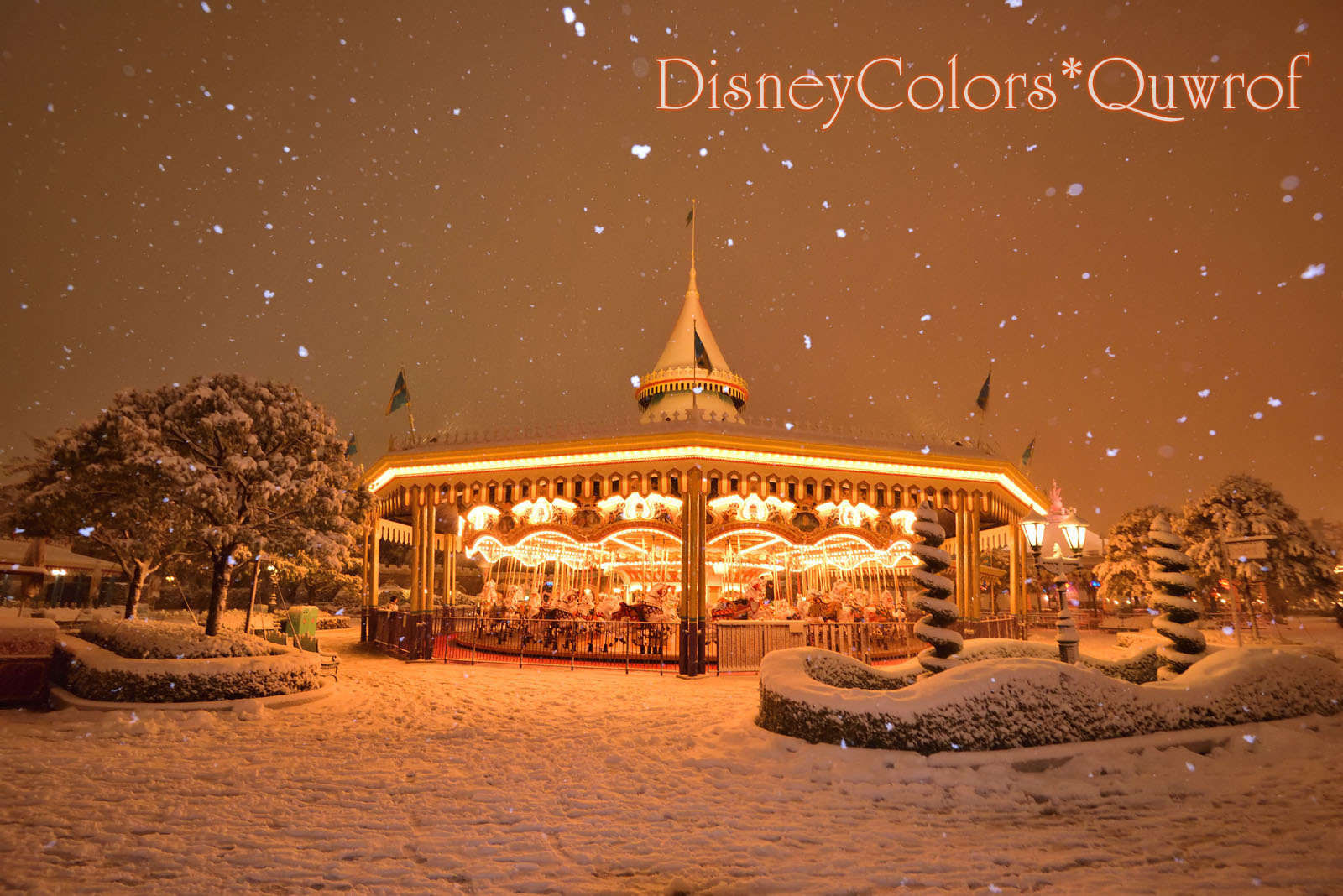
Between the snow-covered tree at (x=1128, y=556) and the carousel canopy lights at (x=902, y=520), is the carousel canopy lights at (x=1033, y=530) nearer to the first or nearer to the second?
the carousel canopy lights at (x=902, y=520)

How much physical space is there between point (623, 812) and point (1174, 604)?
8.38 m

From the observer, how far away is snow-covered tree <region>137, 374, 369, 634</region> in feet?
39.9

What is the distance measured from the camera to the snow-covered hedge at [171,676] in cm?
1049

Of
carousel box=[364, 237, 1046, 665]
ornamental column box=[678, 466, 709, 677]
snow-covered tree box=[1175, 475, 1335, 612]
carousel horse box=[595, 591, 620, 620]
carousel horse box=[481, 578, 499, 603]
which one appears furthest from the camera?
snow-covered tree box=[1175, 475, 1335, 612]

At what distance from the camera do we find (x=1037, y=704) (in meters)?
7.77

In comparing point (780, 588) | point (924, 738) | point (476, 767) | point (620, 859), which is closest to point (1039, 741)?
point (924, 738)

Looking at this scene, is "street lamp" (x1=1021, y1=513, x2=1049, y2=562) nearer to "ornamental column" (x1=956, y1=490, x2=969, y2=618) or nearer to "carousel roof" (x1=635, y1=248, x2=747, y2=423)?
"ornamental column" (x1=956, y1=490, x2=969, y2=618)

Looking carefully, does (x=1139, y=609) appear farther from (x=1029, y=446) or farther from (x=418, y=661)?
(x=418, y=661)

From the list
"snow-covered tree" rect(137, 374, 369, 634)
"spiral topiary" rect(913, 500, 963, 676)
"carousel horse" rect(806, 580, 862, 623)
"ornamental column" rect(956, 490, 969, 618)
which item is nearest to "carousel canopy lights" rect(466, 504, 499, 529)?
"snow-covered tree" rect(137, 374, 369, 634)

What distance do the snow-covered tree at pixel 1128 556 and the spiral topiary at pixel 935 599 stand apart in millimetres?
33475

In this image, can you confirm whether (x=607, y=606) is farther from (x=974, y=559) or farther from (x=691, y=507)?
(x=974, y=559)

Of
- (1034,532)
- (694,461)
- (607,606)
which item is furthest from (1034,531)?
(607,606)

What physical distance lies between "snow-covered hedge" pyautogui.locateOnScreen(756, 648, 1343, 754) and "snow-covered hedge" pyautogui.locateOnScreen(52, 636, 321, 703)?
790cm

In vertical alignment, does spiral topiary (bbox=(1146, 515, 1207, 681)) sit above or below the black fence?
above
